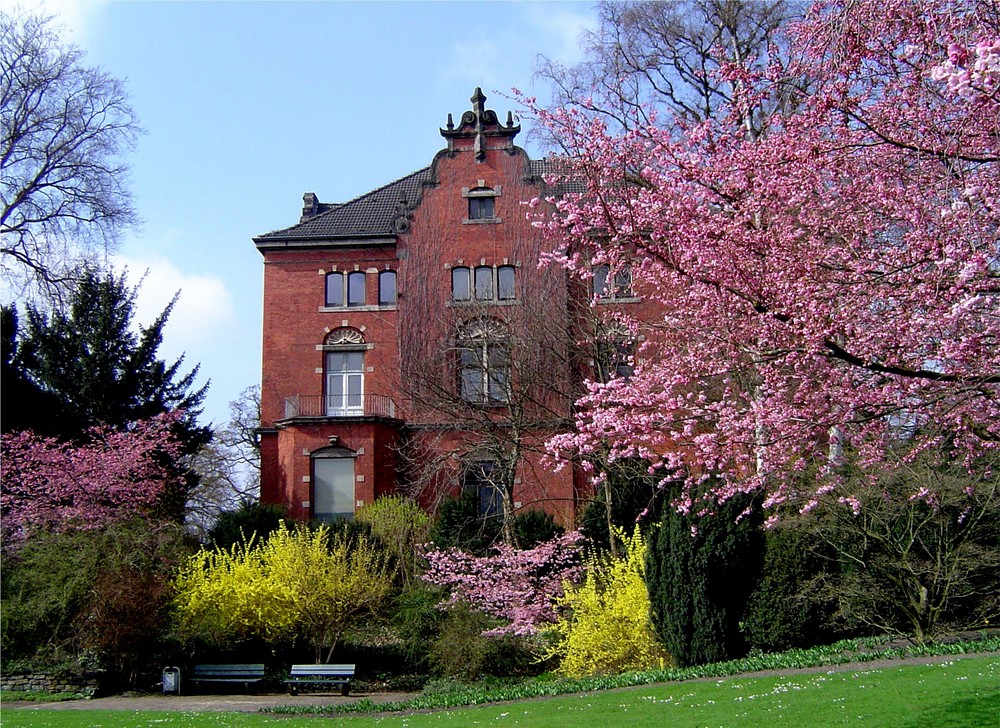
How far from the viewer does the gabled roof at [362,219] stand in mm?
34375

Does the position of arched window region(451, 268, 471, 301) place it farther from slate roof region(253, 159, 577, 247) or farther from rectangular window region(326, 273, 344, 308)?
rectangular window region(326, 273, 344, 308)

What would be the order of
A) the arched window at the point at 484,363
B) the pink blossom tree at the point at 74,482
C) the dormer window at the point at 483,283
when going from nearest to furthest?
the pink blossom tree at the point at 74,482 < the arched window at the point at 484,363 < the dormer window at the point at 483,283

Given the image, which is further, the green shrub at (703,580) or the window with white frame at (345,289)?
the window with white frame at (345,289)

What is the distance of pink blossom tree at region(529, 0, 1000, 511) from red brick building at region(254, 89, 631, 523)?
17.6 meters

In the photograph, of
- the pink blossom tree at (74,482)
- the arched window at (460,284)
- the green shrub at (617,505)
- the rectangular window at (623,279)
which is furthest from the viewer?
the arched window at (460,284)

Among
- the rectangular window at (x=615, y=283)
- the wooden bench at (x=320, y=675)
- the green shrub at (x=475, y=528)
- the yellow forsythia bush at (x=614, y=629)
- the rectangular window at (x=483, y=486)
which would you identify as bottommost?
the wooden bench at (x=320, y=675)

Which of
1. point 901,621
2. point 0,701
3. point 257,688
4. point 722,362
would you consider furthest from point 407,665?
point 722,362

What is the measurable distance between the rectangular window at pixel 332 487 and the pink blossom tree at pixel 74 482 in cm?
488

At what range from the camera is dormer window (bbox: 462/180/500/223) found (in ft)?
111

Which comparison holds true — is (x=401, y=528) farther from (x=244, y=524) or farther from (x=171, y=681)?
(x=171, y=681)

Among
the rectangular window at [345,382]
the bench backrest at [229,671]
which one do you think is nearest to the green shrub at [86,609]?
the bench backrest at [229,671]

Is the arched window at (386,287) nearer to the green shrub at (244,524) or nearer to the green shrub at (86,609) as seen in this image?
the green shrub at (244,524)

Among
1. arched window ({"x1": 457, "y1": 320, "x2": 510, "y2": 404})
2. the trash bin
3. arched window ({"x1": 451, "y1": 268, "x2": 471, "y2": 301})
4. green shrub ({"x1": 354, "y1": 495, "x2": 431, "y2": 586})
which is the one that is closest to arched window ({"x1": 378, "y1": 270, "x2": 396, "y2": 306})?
arched window ({"x1": 451, "y1": 268, "x2": 471, "y2": 301})

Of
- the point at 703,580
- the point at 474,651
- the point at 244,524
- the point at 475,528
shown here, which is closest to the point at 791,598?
the point at 703,580
